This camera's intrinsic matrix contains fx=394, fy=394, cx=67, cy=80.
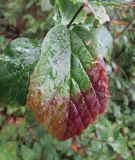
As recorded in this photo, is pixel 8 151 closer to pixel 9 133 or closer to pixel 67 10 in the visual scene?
pixel 9 133

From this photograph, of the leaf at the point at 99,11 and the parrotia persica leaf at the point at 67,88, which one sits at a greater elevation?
the leaf at the point at 99,11

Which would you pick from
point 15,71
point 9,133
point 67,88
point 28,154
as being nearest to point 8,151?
point 9,133

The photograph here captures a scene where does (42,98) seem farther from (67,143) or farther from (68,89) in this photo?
(67,143)

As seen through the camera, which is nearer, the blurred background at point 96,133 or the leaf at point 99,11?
the leaf at point 99,11

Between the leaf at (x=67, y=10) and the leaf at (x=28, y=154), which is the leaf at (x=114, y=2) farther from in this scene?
the leaf at (x=28, y=154)

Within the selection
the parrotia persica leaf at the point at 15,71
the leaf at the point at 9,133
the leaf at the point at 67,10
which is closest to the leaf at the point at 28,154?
the leaf at the point at 9,133

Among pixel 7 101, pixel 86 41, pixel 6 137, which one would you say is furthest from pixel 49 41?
pixel 6 137
